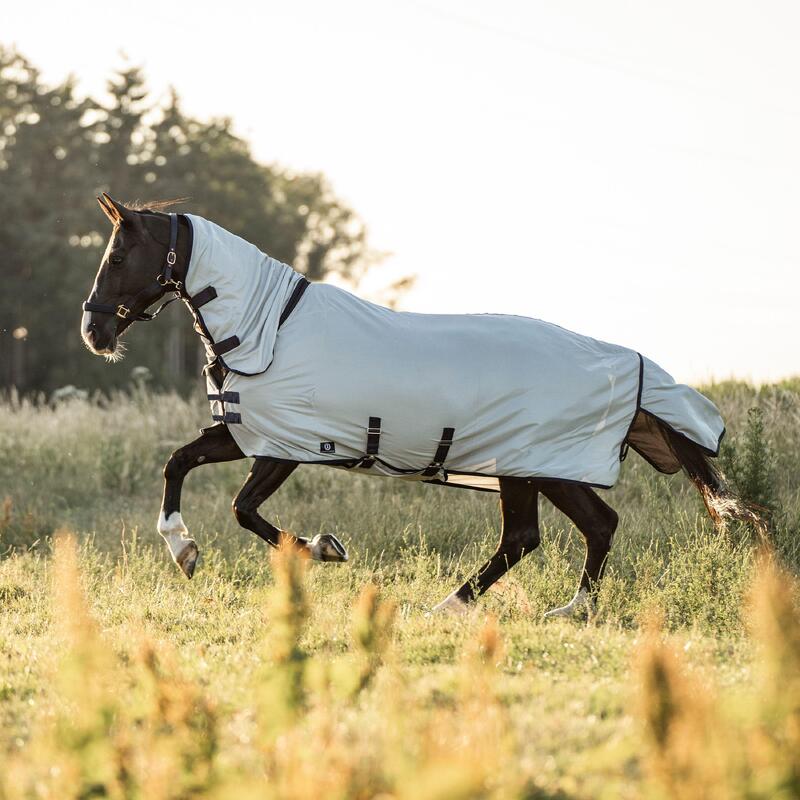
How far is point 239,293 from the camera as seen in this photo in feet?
19.1

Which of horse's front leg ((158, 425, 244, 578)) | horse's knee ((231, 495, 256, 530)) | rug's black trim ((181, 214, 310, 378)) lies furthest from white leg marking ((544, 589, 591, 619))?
rug's black trim ((181, 214, 310, 378))

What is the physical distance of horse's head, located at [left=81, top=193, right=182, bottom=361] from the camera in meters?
5.92

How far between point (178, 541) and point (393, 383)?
5.06 ft

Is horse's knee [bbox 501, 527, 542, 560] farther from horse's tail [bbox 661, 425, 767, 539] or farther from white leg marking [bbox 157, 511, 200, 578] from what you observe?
white leg marking [bbox 157, 511, 200, 578]

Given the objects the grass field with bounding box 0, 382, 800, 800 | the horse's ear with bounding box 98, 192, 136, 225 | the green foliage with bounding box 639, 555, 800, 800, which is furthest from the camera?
the horse's ear with bounding box 98, 192, 136, 225

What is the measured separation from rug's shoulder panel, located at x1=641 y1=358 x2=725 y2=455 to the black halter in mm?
2748

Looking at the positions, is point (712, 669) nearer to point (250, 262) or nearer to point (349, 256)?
point (250, 262)

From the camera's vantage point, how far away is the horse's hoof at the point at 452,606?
579cm

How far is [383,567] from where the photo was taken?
750cm

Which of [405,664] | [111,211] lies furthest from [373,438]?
[111,211]

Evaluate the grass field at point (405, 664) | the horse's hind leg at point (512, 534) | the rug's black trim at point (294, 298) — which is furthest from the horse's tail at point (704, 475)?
the rug's black trim at point (294, 298)

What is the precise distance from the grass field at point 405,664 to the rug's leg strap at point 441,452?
2.56ft

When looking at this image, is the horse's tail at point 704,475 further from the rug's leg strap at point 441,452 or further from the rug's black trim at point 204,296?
the rug's black trim at point 204,296

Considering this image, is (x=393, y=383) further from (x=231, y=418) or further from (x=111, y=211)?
(x=111, y=211)
